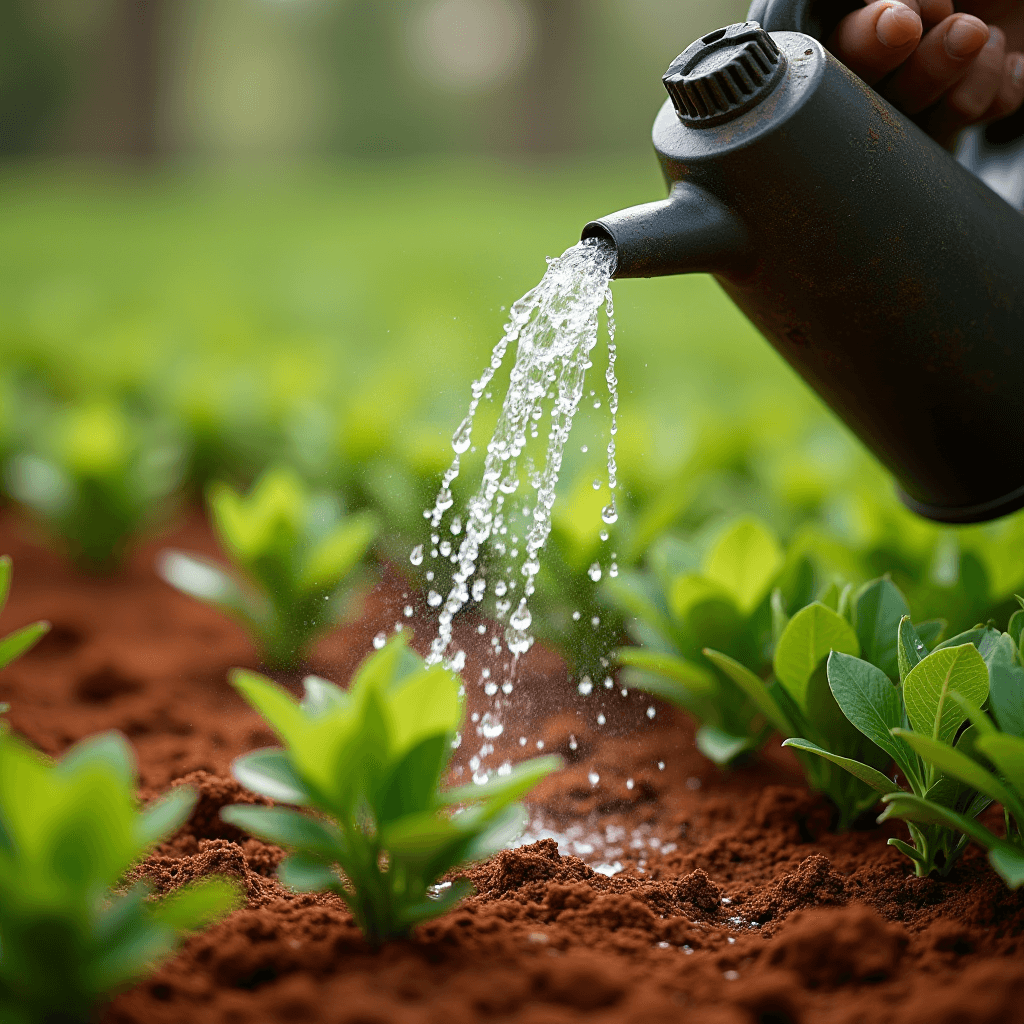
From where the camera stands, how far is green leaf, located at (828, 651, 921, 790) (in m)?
1.25

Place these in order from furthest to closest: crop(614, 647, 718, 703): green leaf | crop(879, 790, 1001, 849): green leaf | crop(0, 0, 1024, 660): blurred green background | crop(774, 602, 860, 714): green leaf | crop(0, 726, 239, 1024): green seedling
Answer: crop(0, 0, 1024, 660): blurred green background
crop(614, 647, 718, 703): green leaf
crop(774, 602, 860, 714): green leaf
crop(879, 790, 1001, 849): green leaf
crop(0, 726, 239, 1024): green seedling

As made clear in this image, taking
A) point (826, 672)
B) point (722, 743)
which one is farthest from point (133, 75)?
point (826, 672)

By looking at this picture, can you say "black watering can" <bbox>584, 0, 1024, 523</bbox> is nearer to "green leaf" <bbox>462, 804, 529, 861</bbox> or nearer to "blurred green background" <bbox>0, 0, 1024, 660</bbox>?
"blurred green background" <bbox>0, 0, 1024, 660</bbox>

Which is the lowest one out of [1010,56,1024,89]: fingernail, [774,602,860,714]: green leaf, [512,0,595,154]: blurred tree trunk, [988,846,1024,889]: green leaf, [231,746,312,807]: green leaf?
[988,846,1024,889]: green leaf

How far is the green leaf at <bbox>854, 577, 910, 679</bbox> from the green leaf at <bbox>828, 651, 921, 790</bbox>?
0.19 metres

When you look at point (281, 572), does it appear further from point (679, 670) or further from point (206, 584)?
point (679, 670)

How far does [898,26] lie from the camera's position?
4.53ft

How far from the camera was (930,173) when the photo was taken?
1.40m

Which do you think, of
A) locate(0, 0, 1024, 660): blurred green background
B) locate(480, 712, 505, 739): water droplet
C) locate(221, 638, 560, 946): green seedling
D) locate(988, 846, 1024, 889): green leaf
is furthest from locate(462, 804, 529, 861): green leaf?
locate(0, 0, 1024, 660): blurred green background

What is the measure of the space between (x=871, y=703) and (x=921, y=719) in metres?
0.06

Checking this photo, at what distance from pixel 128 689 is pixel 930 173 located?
1603 mm

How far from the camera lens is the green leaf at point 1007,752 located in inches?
39.4

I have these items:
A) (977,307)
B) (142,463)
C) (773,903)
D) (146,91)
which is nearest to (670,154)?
(977,307)

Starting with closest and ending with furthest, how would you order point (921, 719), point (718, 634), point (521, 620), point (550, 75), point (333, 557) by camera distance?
point (921, 719), point (521, 620), point (718, 634), point (333, 557), point (550, 75)
